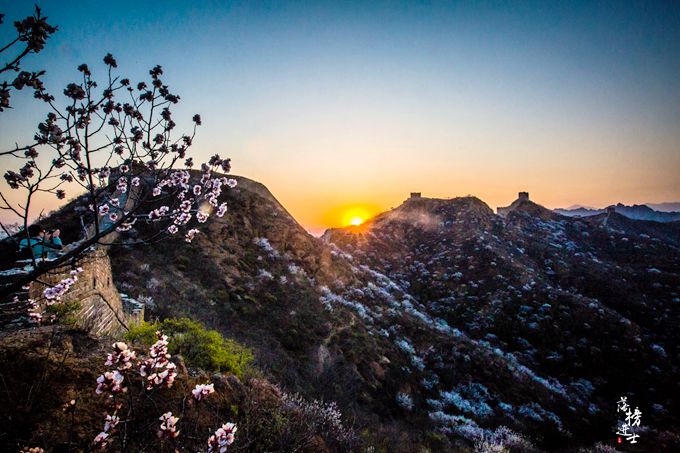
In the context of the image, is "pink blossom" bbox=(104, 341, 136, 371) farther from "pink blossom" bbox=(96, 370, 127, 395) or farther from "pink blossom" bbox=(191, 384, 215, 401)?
"pink blossom" bbox=(191, 384, 215, 401)

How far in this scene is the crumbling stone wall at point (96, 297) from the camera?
755 centimetres

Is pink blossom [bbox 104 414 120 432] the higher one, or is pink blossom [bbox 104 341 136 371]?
pink blossom [bbox 104 341 136 371]

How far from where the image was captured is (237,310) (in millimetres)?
17859

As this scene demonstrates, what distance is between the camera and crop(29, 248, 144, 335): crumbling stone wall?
755cm

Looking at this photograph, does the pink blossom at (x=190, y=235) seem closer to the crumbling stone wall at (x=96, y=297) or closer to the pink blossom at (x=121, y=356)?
the crumbling stone wall at (x=96, y=297)

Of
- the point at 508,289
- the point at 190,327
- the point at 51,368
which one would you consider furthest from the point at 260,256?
the point at 508,289

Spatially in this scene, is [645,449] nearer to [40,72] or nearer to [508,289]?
[508,289]

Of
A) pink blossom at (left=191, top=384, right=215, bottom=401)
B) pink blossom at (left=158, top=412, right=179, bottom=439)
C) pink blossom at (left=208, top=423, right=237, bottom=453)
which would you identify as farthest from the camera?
pink blossom at (left=191, top=384, right=215, bottom=401)

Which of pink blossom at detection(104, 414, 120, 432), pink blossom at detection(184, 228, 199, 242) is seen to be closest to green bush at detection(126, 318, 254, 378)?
pink blossom at detection(184, 228, 199, 242)

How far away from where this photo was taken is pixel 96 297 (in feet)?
30.5

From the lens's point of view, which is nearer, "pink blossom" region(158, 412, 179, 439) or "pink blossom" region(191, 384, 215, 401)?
"pink blossom" region(158, 412, 179, 439)

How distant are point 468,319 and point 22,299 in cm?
3332

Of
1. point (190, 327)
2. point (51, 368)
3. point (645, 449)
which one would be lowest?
point (645, 449)

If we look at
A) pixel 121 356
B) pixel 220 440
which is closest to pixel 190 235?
pixel 121 356
